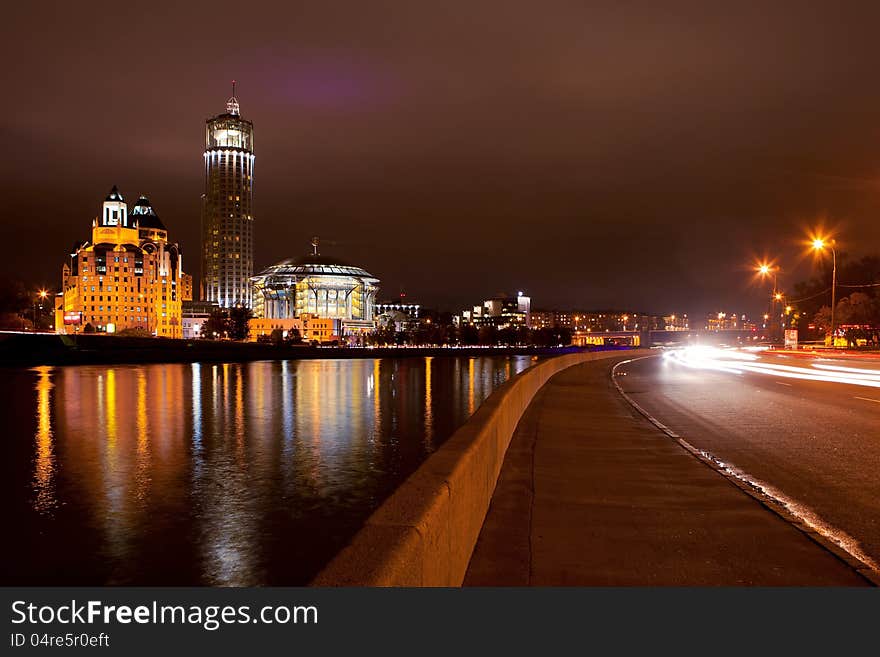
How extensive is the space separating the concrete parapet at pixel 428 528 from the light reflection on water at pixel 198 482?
2.31 m

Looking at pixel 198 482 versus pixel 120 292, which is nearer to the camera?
pixel 198 482

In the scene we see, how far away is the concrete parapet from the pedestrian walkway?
464 millimetres

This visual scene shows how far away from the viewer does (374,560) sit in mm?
3660

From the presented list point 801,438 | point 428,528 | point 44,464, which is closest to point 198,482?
point 44,464

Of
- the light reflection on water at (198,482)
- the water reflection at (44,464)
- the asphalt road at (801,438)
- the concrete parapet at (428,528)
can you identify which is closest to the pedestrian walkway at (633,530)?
the concrete parapet at (428,528)

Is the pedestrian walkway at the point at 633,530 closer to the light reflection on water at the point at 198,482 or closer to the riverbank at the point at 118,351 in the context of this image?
the light reflection on water at the point at 198,482

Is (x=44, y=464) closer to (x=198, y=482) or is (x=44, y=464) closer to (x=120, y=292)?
(x=198, y=482)

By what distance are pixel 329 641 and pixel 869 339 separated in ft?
310

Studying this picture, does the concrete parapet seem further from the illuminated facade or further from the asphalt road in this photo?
the illuminated facade

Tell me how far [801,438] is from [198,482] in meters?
11.2

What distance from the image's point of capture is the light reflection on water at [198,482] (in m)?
8.59

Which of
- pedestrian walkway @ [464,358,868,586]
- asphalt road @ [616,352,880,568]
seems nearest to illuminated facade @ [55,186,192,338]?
asphalt road @ [616,352,880,568]

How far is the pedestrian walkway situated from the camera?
5871mm

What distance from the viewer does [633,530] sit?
23.9 ft
